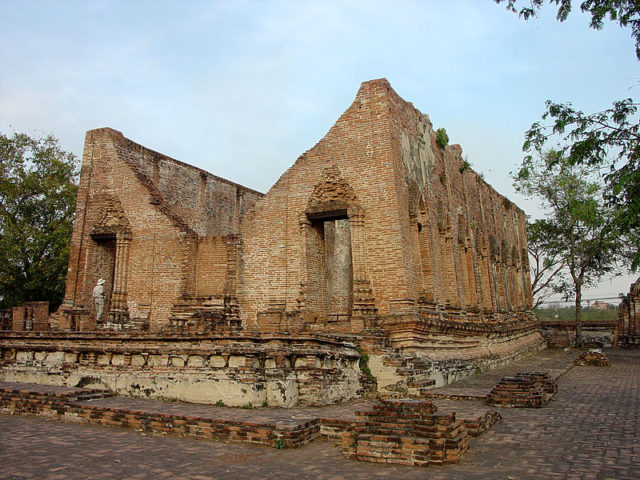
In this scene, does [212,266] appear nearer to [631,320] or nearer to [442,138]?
[442,138]

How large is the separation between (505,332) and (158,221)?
37.6 feet

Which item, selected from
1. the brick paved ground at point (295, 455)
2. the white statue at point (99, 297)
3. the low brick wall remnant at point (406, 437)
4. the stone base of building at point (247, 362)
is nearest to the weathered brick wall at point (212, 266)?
the white statue at point (99, 297)

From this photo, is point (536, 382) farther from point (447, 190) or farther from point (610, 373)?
point (447, 190)

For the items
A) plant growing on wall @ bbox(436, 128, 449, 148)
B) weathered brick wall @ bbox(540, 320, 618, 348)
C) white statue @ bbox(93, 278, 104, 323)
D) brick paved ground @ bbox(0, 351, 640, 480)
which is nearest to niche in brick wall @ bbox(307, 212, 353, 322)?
plant growing on wall @ bbox(436, 128, 449, 148)

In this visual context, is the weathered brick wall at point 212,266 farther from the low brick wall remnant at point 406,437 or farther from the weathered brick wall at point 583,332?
the weathered brick wall at point 583,332

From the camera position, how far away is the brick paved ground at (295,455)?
14.7ft

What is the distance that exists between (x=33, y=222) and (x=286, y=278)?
14224mm

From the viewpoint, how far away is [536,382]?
856 cm

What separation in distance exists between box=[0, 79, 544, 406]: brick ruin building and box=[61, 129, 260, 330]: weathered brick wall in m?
0.04

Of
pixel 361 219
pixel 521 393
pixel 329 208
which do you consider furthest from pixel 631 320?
pixel 521 393

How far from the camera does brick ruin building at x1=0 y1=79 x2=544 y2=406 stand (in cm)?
800

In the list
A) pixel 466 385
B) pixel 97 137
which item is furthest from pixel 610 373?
pixel 97 137

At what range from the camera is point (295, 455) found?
202 inches

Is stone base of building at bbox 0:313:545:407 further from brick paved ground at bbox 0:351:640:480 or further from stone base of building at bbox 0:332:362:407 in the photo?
brick paved ground at bbox 0:351:640:480
